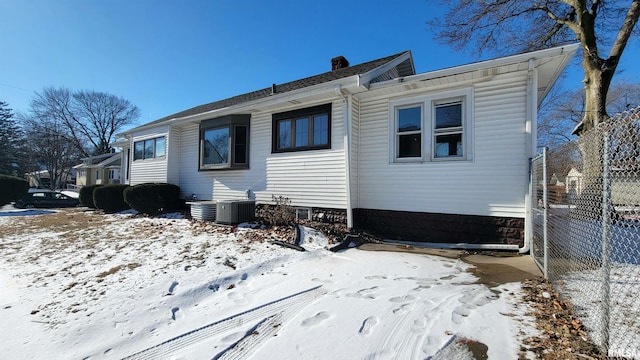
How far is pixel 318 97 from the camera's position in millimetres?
7805

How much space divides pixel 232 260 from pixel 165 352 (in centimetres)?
247

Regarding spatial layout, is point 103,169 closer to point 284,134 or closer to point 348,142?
point 284,134

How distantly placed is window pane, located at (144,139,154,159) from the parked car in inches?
401

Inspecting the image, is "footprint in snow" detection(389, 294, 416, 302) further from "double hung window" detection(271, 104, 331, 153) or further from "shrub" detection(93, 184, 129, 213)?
"shrub" detection(93, 184, 129, 213)

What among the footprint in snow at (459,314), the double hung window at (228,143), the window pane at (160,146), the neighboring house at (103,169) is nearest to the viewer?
the footprint in snow at (459,314)

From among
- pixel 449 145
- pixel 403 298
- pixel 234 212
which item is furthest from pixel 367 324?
pixel 234 212

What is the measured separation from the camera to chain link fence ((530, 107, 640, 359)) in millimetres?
2166

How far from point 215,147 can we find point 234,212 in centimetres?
308

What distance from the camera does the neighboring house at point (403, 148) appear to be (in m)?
5.93

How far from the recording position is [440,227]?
6637 mm

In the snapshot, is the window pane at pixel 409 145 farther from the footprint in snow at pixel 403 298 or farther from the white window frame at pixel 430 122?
the footprint in snow at pixel 403 298

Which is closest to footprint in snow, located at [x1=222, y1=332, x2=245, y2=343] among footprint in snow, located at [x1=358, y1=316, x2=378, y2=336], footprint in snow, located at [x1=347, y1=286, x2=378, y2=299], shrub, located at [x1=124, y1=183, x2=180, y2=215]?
footprint in snow, located at [x1=358, y1=316, x2=378, y2=336]

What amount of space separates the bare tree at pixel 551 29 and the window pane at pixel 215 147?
9.30 m

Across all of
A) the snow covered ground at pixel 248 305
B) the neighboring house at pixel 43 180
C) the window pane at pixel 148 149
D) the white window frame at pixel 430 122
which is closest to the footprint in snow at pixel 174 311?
the snow covered ground at pixel 248 305
